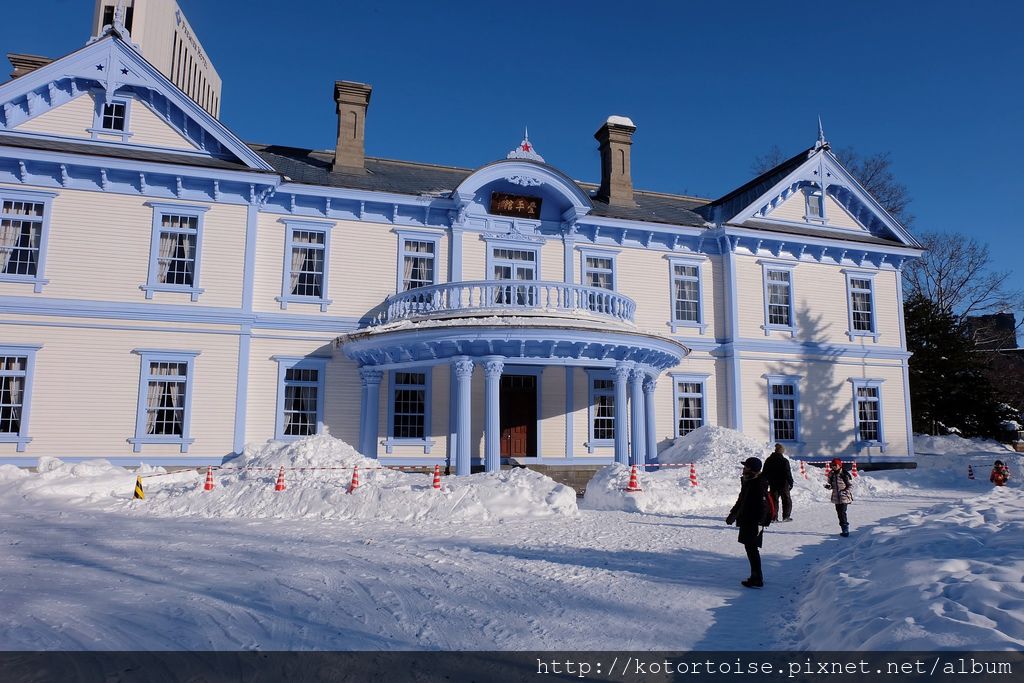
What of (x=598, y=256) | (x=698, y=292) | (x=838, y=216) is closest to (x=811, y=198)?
(x=838, y=216)

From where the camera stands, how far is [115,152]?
57.0 ft

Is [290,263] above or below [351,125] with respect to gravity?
below

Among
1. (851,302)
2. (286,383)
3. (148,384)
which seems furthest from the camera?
(851,302)

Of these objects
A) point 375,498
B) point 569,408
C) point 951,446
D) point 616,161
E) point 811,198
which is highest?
point 616,161

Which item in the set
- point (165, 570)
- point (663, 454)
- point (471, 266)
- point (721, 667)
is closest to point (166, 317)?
point (471, 266)

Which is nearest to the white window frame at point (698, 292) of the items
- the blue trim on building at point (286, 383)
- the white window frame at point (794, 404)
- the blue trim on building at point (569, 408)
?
the white window frame at point (794, 404)

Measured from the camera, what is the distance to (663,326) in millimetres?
21406

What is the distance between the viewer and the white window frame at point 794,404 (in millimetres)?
21844

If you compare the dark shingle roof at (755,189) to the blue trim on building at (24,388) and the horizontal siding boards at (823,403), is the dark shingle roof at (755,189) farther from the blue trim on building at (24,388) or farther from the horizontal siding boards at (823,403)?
the blue trim on building at (24,388)

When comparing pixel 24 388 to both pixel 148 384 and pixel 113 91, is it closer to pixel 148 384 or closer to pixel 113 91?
pixel 148 384

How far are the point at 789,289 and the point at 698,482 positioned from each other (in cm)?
1072

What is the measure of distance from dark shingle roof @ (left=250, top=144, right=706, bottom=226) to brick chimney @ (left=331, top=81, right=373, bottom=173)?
38 centimetres

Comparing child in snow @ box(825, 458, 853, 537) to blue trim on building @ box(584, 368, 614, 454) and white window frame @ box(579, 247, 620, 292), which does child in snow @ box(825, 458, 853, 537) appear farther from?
white window frame @ box(579, 247, 620, 292)

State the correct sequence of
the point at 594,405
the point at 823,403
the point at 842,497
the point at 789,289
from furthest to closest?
the point at 789,289, the point at 823,403, the point at 594,405, the point at 842,497
